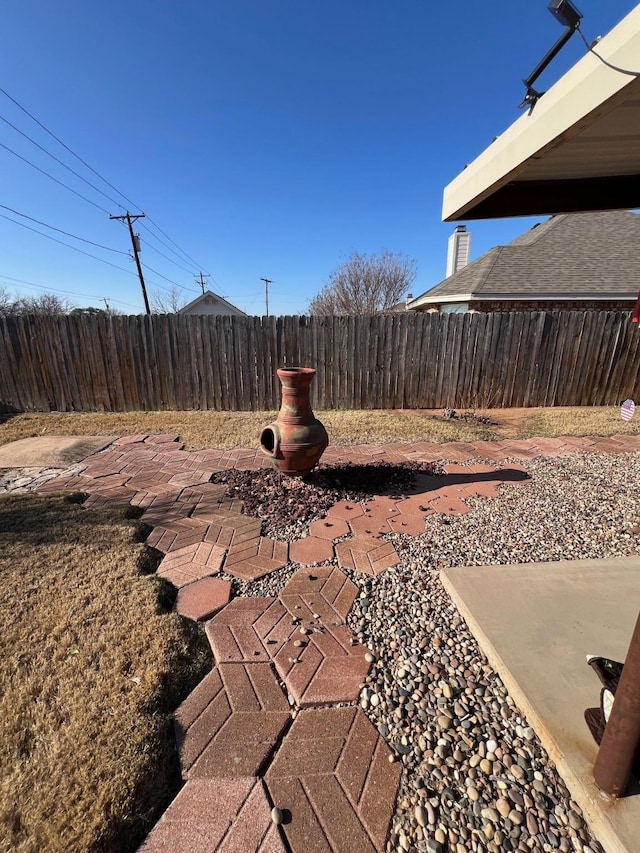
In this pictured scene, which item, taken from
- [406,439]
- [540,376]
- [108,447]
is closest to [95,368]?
[108,447]

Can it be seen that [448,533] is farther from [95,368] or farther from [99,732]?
[95,368]

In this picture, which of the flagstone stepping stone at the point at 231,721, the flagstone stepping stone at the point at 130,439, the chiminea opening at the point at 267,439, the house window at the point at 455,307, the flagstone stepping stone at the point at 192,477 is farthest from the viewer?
the house window at the point at 455,307

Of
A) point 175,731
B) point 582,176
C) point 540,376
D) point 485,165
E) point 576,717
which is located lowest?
point 175,731

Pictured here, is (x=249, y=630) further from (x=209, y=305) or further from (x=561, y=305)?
(x=209, y=305)

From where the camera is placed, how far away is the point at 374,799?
125 cm

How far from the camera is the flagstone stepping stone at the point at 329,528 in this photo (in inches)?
116

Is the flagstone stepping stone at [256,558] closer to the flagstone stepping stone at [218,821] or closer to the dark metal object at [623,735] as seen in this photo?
the flagstone stepping stone at [218,821]

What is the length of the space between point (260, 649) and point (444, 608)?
1.04 m

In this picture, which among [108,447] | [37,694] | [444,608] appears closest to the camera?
[37,694]

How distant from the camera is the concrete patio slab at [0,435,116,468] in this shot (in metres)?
4.73

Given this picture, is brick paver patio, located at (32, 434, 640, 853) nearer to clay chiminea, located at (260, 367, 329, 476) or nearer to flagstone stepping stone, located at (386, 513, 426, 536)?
flagstone stepping stone, located at (386, 513, 426, 536)

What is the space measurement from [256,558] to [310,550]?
1.29 feet

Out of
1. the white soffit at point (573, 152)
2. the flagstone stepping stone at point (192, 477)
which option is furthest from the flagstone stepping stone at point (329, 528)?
the white soffit at point (573, 152)

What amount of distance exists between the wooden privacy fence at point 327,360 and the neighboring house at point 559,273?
10.7 feet
